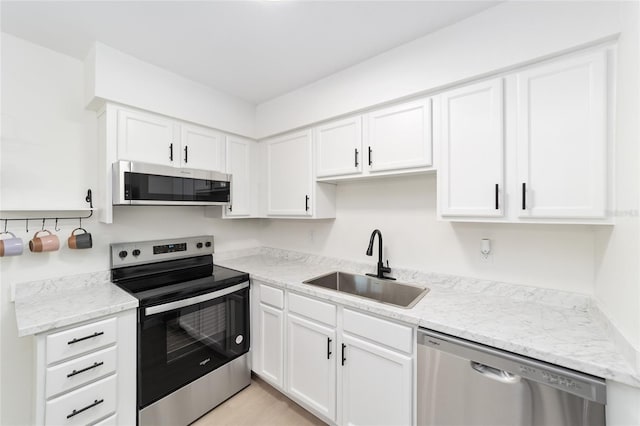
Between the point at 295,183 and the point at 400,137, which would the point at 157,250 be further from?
the point at 400,137

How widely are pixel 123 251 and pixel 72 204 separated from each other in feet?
1.49

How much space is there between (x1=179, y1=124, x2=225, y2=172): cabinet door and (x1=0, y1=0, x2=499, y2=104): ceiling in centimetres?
48

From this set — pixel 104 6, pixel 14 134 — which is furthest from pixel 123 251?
pixel 104 6

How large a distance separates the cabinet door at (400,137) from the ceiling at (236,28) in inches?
16.9

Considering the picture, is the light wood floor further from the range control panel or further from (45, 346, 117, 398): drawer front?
the range control panel

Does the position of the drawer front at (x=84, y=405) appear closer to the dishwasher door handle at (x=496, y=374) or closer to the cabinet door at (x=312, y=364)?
the cabinet door at (x=312, y=364)

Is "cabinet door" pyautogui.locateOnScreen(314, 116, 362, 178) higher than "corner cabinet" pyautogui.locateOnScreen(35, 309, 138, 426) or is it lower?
higher

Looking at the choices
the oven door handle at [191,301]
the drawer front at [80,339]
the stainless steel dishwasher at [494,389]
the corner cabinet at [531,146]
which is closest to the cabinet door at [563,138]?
the corner cabinet at [531,146]

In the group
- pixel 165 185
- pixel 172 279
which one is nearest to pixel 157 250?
pixel 172 279

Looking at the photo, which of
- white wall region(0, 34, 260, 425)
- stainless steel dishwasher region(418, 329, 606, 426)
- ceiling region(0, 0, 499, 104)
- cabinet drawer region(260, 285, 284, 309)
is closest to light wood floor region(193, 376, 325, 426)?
cabinet drawer region(260, 285, 284, 309)

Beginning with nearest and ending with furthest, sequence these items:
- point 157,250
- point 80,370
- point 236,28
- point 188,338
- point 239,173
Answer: point 80,370 < point 236,28 < point 188,338 < point 157,250 < point 239,173

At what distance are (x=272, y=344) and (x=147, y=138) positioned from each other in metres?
1.80

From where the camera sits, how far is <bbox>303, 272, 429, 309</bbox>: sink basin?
6.13 ft

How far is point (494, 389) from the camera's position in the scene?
1.13 metres
